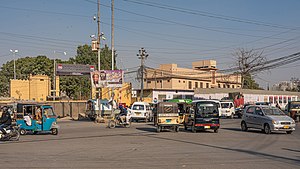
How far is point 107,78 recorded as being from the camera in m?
39.8

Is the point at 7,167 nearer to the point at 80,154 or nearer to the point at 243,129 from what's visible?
the point at 80,154

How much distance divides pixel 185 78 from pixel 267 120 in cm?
6044

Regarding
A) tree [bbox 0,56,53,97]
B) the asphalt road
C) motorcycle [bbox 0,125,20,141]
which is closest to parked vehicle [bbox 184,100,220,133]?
the asphalt road

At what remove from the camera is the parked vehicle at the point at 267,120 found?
23375 millimetres

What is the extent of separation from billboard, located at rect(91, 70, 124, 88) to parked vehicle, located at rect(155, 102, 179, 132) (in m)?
15.8

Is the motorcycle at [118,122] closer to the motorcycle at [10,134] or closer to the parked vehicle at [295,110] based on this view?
the motorcycle at [10,134]

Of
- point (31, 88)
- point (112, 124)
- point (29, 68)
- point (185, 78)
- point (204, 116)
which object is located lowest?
point (112, 124)

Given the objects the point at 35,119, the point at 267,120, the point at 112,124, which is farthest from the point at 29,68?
the point at 267,120

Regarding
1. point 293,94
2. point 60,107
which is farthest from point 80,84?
point 293,94

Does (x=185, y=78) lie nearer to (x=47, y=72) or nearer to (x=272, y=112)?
(x=47, y=72)

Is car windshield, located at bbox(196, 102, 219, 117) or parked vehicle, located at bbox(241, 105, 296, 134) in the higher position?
car windshield, located at bbox(196, 102, 219, 117)

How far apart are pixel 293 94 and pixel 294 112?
49697mm

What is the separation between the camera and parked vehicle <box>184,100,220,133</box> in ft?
79.9

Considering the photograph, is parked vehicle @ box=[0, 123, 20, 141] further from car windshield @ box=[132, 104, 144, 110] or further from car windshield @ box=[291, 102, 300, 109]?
car windshield @ box=[291, 102, 300, 109]
